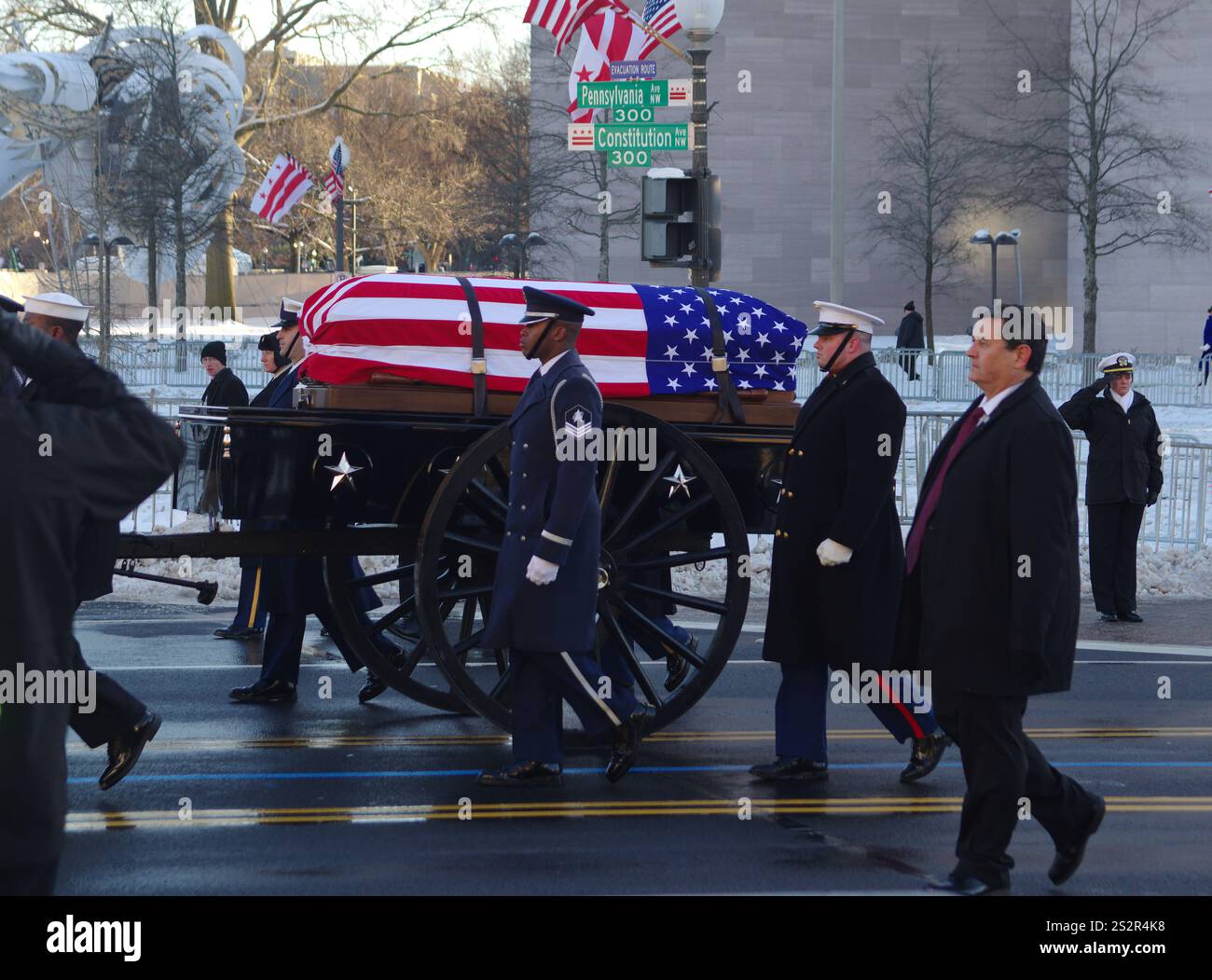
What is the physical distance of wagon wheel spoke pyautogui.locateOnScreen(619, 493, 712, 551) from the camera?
748cm

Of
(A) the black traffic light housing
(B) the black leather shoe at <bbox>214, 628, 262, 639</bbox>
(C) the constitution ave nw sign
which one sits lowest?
(B) the black leather shoe at <bbox>214, 628, 262, 639</bbox>

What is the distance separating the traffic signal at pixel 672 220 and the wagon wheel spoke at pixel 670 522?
5960 millimetres

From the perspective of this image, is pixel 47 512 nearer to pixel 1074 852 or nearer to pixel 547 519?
pixel 547 519

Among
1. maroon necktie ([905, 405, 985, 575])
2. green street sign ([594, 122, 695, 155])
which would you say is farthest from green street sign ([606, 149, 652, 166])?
maroon necktie ([905, 405, 985, 575])

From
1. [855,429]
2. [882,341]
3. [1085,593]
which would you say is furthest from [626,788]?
[882,341]

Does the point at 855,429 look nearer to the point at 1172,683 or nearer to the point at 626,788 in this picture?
the point at 626,788

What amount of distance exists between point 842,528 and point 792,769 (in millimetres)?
1065

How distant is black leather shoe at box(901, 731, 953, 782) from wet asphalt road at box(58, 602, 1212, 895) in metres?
0.07

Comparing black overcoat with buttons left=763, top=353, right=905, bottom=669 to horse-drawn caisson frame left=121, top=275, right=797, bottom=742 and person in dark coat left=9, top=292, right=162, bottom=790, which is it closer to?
horse-drawn caisson frame left=121, top=275, right=797, bottom=742

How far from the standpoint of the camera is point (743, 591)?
757 cm

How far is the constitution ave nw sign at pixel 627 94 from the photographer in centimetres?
1358

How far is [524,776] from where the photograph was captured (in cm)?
684

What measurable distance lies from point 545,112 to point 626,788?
35611mm

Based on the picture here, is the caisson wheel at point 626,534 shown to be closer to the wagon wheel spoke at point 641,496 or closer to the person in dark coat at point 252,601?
the wagon wheel spoke at point 641,496
